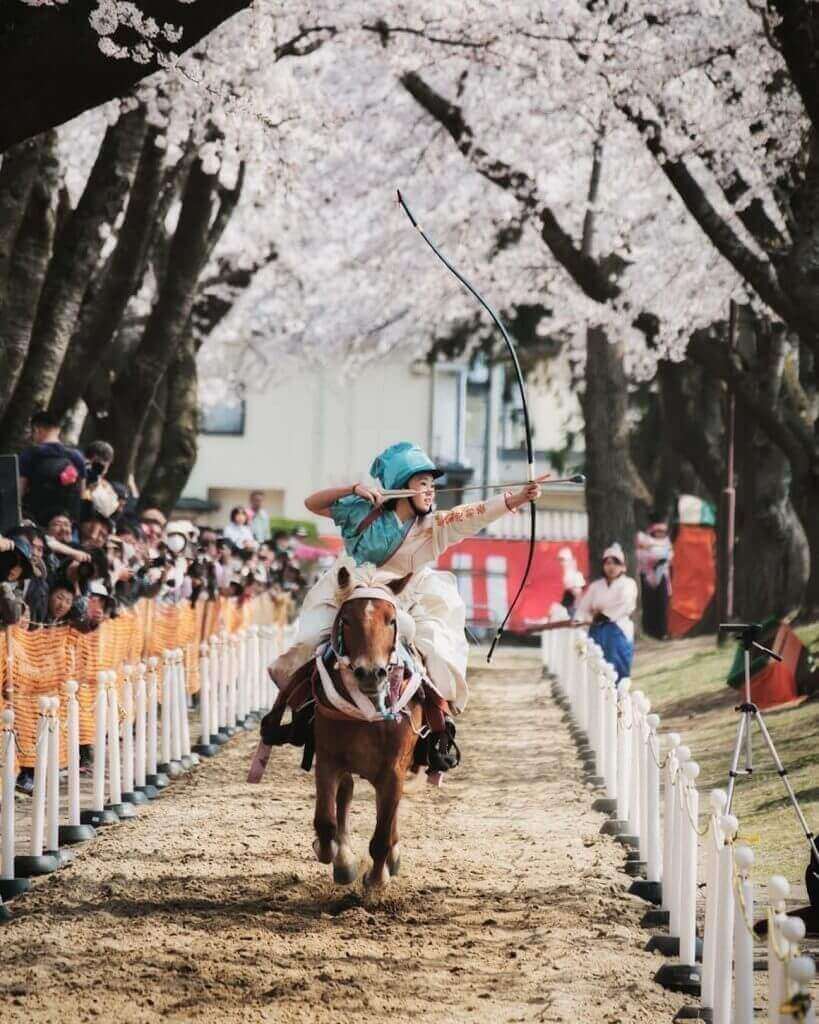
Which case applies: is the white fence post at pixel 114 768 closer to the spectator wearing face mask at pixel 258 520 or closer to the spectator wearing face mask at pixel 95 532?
the spectator wearing face mask at pixel 95 532

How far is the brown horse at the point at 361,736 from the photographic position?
8.66 meters

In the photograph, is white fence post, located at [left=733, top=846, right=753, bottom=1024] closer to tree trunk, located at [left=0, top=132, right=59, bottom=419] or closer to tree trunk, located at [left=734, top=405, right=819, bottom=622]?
tree trunk, located at [left=0, top=132, right=59, bottom=419]

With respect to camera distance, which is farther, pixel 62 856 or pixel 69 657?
pixel 69 657

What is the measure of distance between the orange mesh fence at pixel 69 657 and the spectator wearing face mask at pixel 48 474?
1020 mm

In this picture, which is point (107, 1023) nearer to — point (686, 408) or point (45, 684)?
point (45, 684)

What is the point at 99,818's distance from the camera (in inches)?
443

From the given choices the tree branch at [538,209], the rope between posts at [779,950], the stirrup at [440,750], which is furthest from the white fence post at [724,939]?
the tree branch at [538,209]

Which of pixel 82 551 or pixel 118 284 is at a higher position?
pixel 118 284

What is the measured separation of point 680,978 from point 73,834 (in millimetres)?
4405

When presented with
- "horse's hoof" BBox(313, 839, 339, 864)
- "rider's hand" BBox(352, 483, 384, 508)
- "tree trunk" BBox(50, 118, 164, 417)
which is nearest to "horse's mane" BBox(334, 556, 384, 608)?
"rider's hand" BBox(352, 483, 384, 508)

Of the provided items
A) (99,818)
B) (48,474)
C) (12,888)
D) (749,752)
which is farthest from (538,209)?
(12,888)

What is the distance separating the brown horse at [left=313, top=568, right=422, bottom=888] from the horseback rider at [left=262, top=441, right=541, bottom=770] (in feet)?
1.05

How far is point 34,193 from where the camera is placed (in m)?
15.7

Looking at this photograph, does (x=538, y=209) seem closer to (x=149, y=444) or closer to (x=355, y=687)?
(x=149, y=444)
